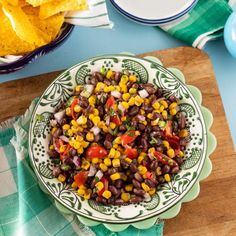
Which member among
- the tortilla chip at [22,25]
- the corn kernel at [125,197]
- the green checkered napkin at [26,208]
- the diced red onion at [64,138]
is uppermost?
the tortilla chip at [22,25]

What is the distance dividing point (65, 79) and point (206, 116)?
1.63 feet

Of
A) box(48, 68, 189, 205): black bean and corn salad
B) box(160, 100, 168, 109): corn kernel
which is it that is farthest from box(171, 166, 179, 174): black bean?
box(160, 100, 168, 109): corn kernel

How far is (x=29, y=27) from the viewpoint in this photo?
1881 millimetres

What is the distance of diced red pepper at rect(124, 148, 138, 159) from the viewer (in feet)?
6.28

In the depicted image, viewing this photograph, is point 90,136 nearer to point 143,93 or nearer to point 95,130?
point 95,130

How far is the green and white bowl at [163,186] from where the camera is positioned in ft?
6.23

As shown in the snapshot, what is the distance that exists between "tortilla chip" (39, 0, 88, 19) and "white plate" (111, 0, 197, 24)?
375 millimetres

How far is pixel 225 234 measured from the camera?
204 centimetres

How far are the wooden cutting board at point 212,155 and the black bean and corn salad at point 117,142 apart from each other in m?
0.19

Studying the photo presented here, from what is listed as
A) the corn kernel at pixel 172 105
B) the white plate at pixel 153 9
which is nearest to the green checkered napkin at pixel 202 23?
the white plate at pixel 153 9

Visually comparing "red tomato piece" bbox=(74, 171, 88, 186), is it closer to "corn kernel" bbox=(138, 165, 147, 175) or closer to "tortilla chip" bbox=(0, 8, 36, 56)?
"corn kernel" bbox=(138, 165, 147, 175)

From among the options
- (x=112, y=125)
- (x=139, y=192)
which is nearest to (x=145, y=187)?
(x=139, y=192)

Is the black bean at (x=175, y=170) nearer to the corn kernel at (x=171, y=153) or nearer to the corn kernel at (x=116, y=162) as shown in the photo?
the corn kernel at (x=171, y=153)

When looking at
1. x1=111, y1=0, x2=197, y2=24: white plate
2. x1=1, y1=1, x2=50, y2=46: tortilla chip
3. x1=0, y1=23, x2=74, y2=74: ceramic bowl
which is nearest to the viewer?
x1=1, y1=1, x2=50, y2=46: tortilla chip
